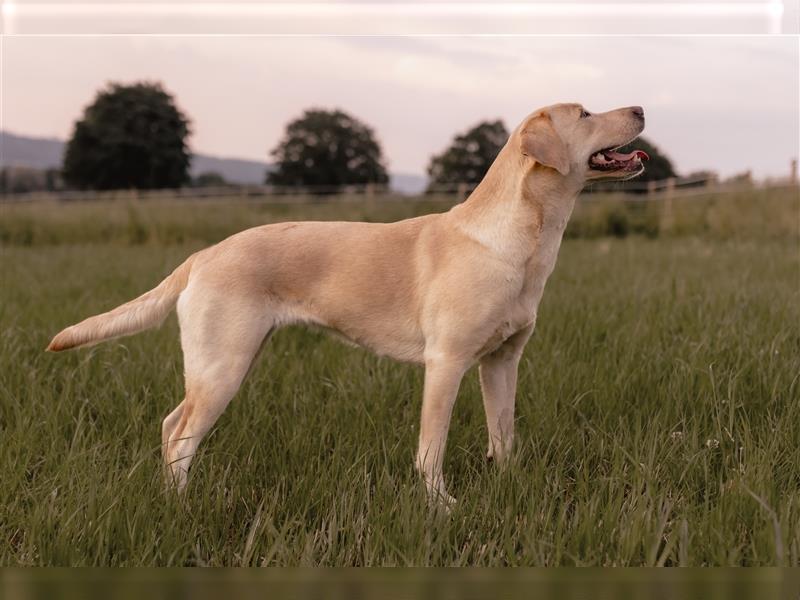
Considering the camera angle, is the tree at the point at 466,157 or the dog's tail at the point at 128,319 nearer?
the dog's tail at the point at 128,319

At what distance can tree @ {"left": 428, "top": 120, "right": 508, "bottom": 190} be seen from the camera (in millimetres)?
33438

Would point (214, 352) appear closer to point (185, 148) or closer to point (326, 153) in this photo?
point (185, 148)

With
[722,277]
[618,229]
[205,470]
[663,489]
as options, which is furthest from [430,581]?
[618,229]

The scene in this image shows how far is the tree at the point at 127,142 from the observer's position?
2736cm

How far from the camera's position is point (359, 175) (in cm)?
4147

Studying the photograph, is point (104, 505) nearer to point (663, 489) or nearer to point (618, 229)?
point (663, 489)

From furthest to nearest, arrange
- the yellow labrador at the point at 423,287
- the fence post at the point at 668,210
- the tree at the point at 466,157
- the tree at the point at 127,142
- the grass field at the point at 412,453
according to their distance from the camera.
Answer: the tree at the point at 466,157, the tree at the point at 127,142, the fence post at the point at 668,210, the yellow labrador at the point at 423,287, the grass field at the point at 412,453

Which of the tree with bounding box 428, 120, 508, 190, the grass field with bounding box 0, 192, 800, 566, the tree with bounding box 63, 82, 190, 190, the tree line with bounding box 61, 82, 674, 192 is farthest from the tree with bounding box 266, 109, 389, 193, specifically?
the grass field with bounding box 0, 192, 800, 566

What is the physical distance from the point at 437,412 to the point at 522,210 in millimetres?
944

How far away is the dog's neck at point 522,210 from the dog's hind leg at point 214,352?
107cm

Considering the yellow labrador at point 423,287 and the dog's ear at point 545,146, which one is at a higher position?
the dog's ear at point 545,146

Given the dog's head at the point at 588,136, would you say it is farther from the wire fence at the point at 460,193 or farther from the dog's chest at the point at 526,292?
the wire fence at the point at 460,193

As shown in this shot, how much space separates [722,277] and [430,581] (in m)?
6.90

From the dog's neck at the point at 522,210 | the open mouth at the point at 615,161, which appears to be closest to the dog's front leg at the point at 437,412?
the dog's neck at the point at 522,210
